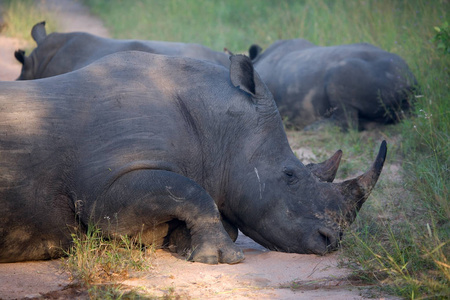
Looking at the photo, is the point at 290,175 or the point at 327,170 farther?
the point at 327,170

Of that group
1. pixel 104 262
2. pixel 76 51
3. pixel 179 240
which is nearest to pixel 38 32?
pixel 76 51

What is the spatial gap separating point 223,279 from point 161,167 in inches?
33.8

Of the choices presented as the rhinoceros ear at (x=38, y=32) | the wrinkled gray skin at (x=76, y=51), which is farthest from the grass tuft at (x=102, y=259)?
the rhinoceros ear at (x=38, y=32)

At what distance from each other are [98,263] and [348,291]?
4.70ft

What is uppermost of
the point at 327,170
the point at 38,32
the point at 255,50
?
the point at 38,32

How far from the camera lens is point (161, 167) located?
3.97m

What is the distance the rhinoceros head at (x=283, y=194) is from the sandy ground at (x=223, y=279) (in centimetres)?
14

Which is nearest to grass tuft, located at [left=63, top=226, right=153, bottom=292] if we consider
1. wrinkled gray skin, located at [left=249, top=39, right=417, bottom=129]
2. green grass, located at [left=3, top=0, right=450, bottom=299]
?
green grass, located at [left=3, top=0, right=450, bottom=299]

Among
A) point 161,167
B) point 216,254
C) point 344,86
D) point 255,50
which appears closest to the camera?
point 216,254

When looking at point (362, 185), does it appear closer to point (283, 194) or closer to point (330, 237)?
point (330, 237)

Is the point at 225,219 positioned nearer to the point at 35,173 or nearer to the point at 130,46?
the point at 35,173

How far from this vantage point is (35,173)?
3.81 meters

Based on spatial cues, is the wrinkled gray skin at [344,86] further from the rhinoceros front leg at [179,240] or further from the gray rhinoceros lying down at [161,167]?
the rhinoceros front leg at [179,240]

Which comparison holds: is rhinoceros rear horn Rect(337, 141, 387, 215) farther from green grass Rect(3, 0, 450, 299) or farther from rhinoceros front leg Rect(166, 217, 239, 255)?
rhinoceros front leg Rect(166, 217, 239, 255)
